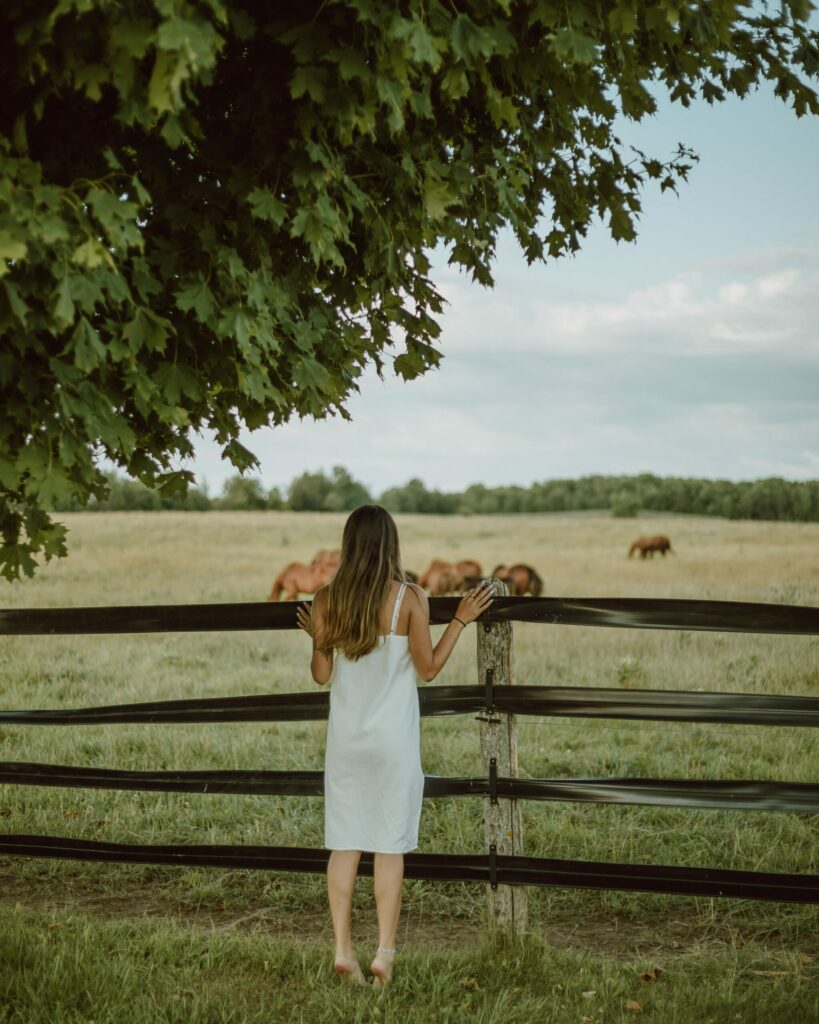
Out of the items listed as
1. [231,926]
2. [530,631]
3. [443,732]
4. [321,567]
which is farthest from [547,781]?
[321,567]

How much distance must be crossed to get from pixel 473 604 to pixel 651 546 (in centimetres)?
3714

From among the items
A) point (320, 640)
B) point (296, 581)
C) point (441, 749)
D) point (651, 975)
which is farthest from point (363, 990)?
point (296, 581)

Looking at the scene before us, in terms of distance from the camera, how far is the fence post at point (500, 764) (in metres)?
4.95

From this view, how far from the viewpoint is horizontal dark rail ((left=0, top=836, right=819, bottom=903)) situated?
15.5 ft

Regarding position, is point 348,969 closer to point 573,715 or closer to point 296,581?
point 573,715

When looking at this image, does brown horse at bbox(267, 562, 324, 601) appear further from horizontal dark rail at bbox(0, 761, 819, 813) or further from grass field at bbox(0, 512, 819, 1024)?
horizontal dark rail at bbox(0, 761, 819, 813)

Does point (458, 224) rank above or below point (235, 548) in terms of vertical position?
above

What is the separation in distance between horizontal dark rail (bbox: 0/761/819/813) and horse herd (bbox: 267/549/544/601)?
18488 mm

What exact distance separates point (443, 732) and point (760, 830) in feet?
12.1

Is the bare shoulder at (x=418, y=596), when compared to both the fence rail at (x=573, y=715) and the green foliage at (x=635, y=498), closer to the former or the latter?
the fence rail at (x=573, y=715)

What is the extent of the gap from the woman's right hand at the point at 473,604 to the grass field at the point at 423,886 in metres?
1.55

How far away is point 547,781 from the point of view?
4859 mm

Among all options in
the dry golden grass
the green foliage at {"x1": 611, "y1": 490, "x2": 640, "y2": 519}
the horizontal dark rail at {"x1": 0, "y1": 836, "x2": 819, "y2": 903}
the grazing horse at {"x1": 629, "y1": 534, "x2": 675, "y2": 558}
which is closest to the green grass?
the horizontal dark rail at {"x1": 0, "y1": 836, "x2": 819, "y2": 903}

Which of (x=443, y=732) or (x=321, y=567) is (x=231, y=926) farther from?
(x=321, y=567)
